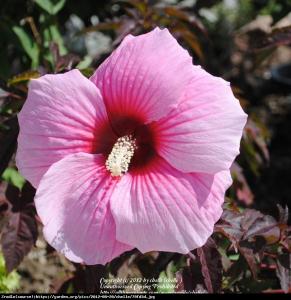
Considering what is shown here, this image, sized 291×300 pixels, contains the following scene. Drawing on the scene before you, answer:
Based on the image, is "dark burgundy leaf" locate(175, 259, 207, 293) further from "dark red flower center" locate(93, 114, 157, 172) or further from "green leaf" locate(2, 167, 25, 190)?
"green leaf" locate(2, 167, 25, 190)

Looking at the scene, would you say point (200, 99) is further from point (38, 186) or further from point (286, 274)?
point (286, 274)

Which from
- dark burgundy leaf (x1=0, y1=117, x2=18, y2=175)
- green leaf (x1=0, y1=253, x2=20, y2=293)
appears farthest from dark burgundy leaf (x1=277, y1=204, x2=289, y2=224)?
green leaf (x1=0, y1=253, x2=20, y2=293)

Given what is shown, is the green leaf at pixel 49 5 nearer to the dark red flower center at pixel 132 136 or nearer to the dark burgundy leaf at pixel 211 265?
the dark red flower center at pixel 132 136

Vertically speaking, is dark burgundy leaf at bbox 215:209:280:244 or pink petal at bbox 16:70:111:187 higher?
pink petal at bbox 16:70:111:187

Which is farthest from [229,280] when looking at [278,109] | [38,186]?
[278,109]

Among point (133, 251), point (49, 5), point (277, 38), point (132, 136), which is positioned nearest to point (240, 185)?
point (277, 38)

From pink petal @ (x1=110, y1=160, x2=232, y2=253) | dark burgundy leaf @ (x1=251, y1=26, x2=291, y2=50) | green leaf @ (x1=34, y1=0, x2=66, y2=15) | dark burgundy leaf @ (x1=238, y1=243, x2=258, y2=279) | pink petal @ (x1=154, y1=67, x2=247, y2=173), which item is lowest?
dark burgundy leaf @ (x1=238, y1=243, x2=258, y2=279)
